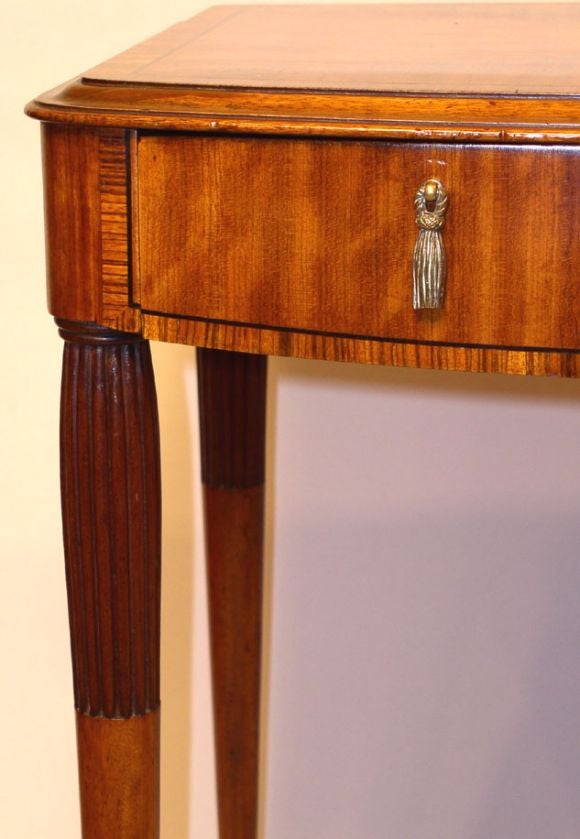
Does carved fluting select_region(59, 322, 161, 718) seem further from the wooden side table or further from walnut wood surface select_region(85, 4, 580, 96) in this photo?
walnut wood surface select_region(85, 4, 580, 96)

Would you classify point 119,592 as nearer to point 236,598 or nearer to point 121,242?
point 121,242

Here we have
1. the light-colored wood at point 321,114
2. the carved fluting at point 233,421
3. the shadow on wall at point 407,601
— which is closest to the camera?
the light-colored wood at point 321,114

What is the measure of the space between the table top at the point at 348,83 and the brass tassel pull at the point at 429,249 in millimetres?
29

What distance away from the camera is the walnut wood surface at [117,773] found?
85 cm

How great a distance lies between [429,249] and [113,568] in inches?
10.8

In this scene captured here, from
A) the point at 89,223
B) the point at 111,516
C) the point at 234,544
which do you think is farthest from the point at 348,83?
the point at 234,544

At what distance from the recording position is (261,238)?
0.72 meters

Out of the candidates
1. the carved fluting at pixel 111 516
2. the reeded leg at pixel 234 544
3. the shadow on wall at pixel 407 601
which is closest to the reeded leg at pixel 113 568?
the carved fluting at pixel 111 516

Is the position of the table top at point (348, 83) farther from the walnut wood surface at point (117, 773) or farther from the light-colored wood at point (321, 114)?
the walnut wood surface at point (117, 773)

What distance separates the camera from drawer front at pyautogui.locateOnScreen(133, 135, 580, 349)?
2.22 feet

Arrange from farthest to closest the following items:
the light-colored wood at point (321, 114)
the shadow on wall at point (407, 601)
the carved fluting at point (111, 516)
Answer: the shadow on wall at point (407, 601), the carved fluting at point (111, 516), the light-colored wood at point (321, 114)

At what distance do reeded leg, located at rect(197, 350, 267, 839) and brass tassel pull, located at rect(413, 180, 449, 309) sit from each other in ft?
1.59

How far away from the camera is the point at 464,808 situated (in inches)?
55.3

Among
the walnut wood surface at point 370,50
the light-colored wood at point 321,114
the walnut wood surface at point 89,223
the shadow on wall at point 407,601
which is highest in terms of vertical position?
the walnut wood surface at point 370,50
